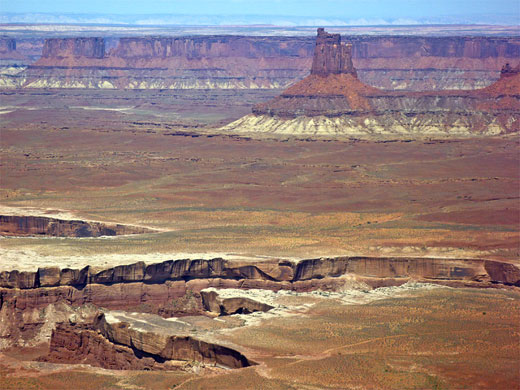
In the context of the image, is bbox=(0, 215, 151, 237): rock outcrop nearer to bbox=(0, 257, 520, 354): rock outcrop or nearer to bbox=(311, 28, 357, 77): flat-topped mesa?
bbox=(0, 257, 520, 354): rock outcrop

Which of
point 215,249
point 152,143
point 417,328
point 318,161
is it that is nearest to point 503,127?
point 318,161

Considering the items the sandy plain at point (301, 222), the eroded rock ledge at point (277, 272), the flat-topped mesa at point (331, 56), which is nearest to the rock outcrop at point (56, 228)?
the sandy plain at point (301, 222)

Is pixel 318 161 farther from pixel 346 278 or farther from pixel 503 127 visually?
pixel 346 278

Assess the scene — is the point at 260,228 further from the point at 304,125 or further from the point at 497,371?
the point at 304,125

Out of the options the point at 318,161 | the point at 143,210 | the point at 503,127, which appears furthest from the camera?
the point at 503,127

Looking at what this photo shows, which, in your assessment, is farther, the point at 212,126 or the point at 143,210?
the point at 212,126

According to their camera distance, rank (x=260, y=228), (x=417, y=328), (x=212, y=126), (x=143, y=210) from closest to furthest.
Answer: (x=417, y=328) → (x=260, y=228) → (x=143, y=210) → (x=212, y=126)

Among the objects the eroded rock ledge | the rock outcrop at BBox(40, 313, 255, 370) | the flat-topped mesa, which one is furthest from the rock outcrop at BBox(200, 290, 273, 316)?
the flat-topped mesa

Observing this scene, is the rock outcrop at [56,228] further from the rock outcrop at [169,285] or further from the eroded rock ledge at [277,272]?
the rock outcrop at [169,285]
